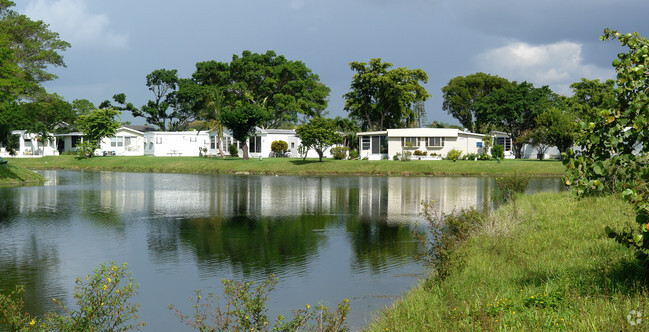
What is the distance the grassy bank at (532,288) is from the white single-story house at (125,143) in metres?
74.4

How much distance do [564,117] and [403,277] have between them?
52.8 metres

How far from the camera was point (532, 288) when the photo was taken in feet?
29.9

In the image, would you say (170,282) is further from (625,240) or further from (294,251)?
(625,240)

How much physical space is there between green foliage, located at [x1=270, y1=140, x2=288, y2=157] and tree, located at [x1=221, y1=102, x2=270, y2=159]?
3.96 metres

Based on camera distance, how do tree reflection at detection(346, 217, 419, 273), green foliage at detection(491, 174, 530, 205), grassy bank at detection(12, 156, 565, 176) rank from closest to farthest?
1. tree reflection at detection(346, 217, 419, 273)
2. green foliage at detection(491, 174, 530, 205)
3. grassy bank at detection(12, 156, 565, 176)

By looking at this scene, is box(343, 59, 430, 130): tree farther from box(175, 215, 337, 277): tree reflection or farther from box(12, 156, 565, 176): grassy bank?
box(175, 215, 337, 277): tree reflection

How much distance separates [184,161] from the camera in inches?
2490

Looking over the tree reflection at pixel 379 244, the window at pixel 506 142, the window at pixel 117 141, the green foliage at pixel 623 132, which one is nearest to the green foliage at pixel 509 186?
the tree reflection at pixel 379 244

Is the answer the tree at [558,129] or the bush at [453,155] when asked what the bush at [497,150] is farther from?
the tree at [558,129]

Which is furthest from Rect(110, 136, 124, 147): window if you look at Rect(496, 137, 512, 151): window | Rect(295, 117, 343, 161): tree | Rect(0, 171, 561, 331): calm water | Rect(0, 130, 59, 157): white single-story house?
Rect(496, 137, 512, 151): window

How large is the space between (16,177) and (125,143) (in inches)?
1641

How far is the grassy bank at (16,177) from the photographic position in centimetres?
3996

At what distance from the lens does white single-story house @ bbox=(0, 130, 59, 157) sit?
7925 cm

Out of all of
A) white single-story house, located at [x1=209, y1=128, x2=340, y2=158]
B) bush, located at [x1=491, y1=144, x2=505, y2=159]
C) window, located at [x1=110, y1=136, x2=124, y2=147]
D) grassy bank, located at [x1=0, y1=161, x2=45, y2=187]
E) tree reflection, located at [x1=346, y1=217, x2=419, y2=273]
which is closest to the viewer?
tree reflection, located at [x1=346, y1=217, x2=419, y2=273]
